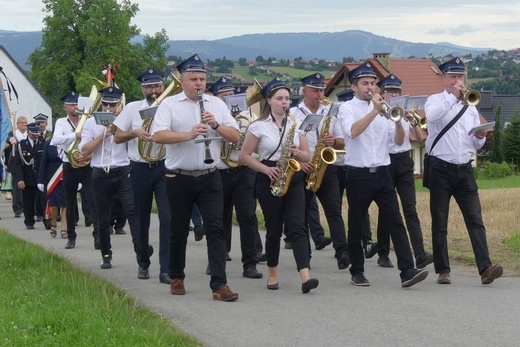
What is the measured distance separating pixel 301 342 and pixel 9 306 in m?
2.68

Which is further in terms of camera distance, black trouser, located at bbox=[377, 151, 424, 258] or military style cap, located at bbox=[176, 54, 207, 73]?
black trouser, located at bbox=[377, 151, 424, 258]

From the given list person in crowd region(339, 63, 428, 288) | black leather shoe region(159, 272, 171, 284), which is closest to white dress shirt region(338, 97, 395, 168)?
person in crowd region(339, 63, 428, 288)

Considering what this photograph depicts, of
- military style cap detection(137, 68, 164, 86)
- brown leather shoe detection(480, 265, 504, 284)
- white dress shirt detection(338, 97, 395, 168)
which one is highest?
military style cap detection(137, 68, 164, 86)

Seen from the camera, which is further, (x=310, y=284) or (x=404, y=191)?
(x=404, y=191)

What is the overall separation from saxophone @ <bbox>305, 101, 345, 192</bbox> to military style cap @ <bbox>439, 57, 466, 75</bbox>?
5.28ft

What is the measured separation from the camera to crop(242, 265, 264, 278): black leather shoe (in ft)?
38.0

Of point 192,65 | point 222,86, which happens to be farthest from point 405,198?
point 192,65

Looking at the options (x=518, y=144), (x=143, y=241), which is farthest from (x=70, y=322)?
(x=518, y=144)

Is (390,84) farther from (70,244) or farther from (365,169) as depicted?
(70,244)

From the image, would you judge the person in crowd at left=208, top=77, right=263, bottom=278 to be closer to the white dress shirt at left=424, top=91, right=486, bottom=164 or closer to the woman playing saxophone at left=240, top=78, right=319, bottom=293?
the woman playing saxophone at left=240, top=78, right=319, bottom=293

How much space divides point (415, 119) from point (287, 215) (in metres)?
1.75

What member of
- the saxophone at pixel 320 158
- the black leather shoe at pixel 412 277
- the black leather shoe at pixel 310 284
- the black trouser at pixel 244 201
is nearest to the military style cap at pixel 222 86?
the black trouser at pixel 244 201

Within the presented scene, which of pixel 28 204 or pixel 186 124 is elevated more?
pixel 186 124

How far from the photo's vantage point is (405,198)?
1207cm
